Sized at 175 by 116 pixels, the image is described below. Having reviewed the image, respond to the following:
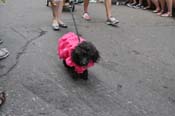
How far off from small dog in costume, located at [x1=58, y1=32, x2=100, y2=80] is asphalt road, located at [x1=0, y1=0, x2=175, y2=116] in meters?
0.14

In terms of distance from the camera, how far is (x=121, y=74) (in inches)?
192

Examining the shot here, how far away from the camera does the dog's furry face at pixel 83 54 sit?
4242mm

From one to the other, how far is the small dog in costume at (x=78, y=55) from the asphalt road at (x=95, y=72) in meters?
0.14

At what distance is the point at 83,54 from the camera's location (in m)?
4.24

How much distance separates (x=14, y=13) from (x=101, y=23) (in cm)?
198

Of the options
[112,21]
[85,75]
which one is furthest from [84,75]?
[112,21]

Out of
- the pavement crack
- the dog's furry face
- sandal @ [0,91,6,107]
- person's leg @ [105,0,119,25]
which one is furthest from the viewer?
person's leg @ [105,0,119,25]

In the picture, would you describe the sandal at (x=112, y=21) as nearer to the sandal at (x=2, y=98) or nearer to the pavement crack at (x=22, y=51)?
the pavement crack at (x=22, y=51)

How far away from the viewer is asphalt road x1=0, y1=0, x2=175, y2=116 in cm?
393

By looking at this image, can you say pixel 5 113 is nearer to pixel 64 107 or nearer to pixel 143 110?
pixel 64 107

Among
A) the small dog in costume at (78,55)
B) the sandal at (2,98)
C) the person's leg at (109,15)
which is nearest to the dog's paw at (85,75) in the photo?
the small dog in costume at (78,55)

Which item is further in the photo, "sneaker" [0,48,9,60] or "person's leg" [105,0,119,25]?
"person's leg" [105,0,119,25]

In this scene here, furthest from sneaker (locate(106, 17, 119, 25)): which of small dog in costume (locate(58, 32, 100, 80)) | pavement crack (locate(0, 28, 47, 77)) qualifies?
small dog in costume (locate(58, 32, 100, 80))

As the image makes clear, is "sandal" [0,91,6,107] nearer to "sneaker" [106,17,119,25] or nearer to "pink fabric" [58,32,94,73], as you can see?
"pink fabric" [58,32,94,73]
